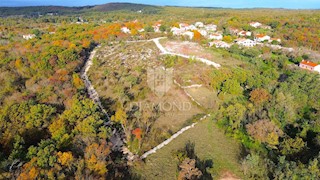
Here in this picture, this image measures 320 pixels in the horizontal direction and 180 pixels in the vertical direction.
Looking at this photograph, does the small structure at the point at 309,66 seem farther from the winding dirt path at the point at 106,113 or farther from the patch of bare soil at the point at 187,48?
the winding dirt path at the point at 106,113

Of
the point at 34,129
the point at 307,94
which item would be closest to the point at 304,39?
the point at 307,94

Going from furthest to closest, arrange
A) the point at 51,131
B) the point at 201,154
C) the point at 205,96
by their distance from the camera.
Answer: the point at 205,96
the point at 201,154
the point at 51,131

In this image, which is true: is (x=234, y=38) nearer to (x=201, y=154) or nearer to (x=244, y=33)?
(x=244, y=33)

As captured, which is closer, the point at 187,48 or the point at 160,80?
the point at 160,80

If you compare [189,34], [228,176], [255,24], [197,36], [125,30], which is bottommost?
[228,176]

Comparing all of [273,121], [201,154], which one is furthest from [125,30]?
[201,154]
